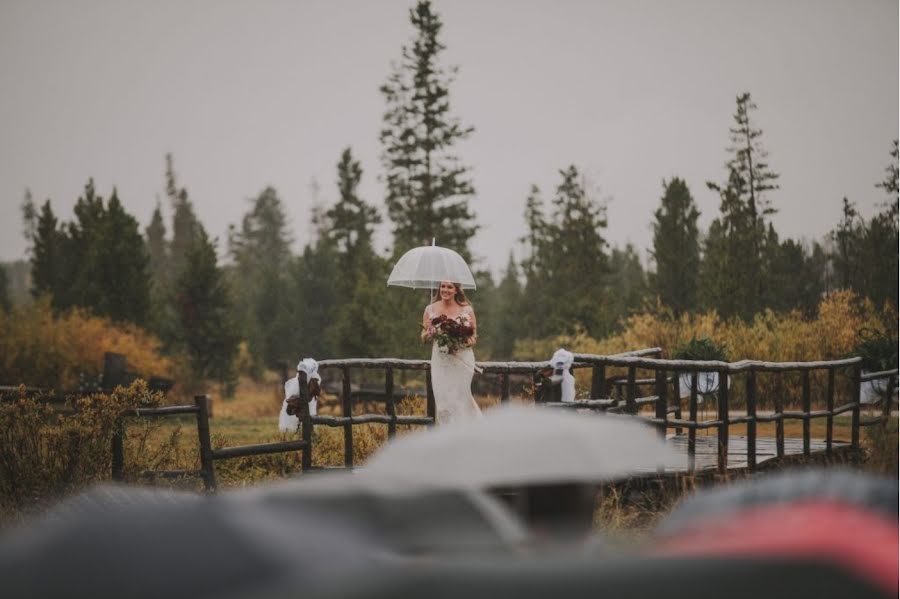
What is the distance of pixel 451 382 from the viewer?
912cm

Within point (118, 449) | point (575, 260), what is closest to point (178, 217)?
point (575, 260)

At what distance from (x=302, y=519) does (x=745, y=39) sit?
425 inches

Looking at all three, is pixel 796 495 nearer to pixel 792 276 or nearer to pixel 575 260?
pixel 792 276

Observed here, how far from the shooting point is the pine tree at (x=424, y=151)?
28078 millimetres

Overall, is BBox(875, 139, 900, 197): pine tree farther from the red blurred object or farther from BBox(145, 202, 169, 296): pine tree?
BBox(145, 202, 169, 296): pine tree

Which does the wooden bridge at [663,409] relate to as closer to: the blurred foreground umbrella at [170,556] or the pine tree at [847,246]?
the pine tree at [847,246]

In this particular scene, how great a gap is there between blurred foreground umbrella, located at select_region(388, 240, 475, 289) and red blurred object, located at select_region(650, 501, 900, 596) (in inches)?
289

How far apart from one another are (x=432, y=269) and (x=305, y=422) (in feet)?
6.38

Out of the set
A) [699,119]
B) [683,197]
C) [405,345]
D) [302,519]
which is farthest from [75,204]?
[302,519]

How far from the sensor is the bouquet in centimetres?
896

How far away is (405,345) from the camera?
81.8ft

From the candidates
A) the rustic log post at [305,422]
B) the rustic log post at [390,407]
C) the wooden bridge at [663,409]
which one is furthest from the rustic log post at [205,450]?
the rustic log post at [390,407]

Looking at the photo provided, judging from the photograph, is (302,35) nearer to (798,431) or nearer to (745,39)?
(745,39)

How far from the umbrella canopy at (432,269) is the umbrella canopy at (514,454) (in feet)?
23.6
